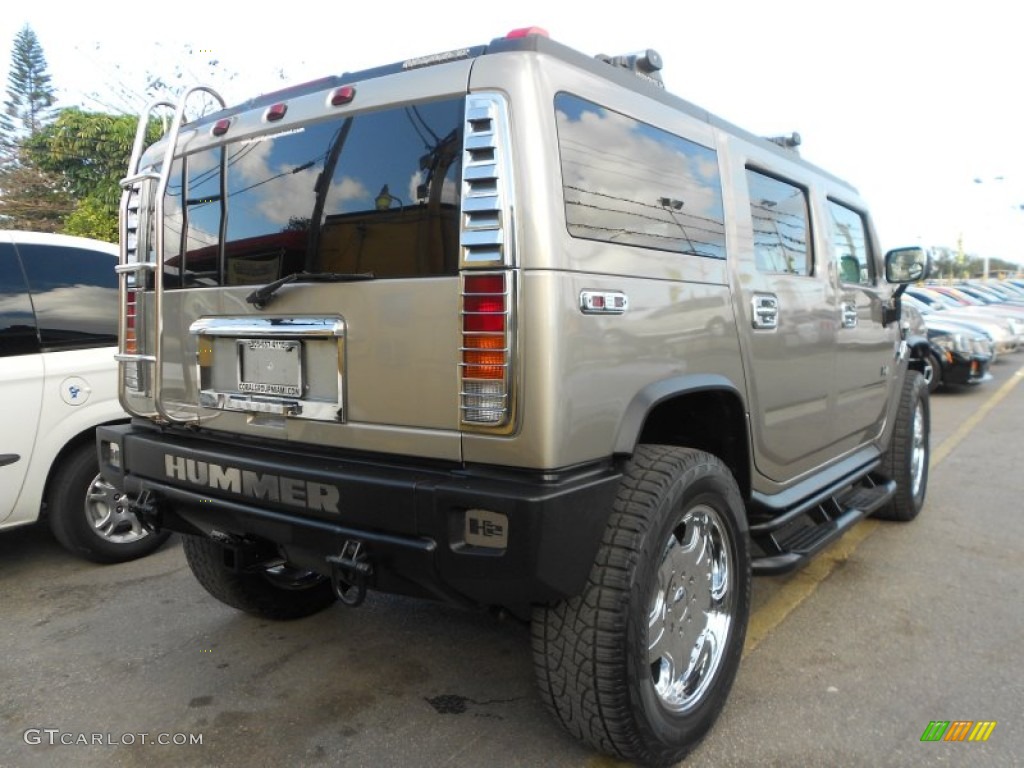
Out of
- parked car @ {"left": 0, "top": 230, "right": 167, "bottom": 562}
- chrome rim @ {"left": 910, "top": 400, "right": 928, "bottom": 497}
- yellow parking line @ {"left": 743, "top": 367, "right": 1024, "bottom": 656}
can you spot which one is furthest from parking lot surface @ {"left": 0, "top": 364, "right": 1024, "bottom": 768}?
chrome rim @ {"left": 910, "top": 400, "right": 928, "bottom": 497}

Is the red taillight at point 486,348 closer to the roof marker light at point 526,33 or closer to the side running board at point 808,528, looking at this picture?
the roof marker light at point 526,33

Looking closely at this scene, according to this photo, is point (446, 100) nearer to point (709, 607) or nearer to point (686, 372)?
point (686, 372)

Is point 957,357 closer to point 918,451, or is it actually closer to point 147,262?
point 918,451

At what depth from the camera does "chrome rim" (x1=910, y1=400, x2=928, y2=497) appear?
4.96 meters

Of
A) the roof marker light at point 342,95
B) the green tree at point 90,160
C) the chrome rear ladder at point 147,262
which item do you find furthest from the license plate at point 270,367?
the green tree at point 90,160

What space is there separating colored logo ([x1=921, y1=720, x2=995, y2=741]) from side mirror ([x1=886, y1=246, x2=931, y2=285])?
2741 mm

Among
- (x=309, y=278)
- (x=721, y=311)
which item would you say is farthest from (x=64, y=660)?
(x=721, y=311)

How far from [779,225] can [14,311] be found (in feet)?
12.3

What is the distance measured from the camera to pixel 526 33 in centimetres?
220

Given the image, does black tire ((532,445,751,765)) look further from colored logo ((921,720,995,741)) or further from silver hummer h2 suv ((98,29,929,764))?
colored logo ((921,720,995,741))

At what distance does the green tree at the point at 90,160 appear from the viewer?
12438mm

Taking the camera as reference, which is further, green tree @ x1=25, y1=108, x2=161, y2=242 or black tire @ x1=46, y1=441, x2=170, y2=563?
green tree @ x1=25, y1=108, x2=161, y2=242

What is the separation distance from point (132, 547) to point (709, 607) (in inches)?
131

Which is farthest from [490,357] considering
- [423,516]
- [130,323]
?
[130,323]
